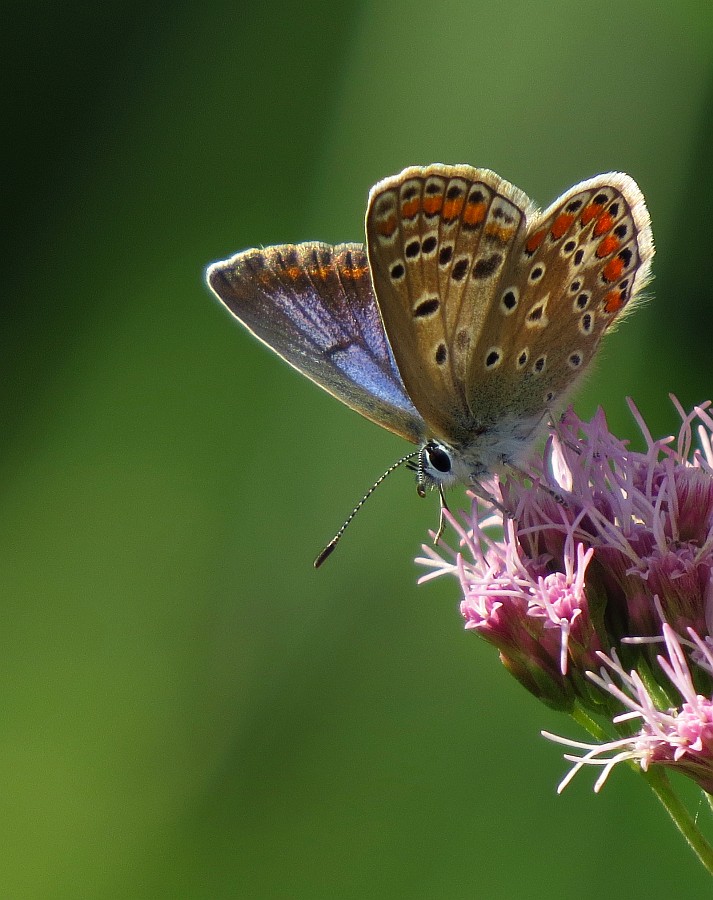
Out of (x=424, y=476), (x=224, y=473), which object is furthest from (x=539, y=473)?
(x=224, y=473)

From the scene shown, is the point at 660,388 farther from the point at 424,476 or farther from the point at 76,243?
the point at 76,243

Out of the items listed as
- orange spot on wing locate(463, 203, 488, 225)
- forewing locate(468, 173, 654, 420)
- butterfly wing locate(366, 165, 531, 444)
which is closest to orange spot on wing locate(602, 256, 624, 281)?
forewing locate(468, 173, 654, 420)

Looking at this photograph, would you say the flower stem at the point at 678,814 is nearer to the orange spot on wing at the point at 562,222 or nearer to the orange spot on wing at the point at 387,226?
the orange spot on wing at the point at 562,222

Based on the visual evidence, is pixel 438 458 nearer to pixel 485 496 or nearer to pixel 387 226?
pixel 485 496

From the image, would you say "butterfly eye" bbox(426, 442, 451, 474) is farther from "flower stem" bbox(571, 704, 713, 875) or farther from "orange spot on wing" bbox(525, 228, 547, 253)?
"flower stem" bbox(571, 704, 713, 875)

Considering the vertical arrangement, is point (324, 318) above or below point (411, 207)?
below

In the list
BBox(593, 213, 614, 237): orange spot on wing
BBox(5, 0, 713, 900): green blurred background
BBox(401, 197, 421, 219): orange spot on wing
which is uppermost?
BBox(593, 213, 614, 237): orange spot on wing

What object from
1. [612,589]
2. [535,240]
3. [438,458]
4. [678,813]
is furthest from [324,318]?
[678,813]
